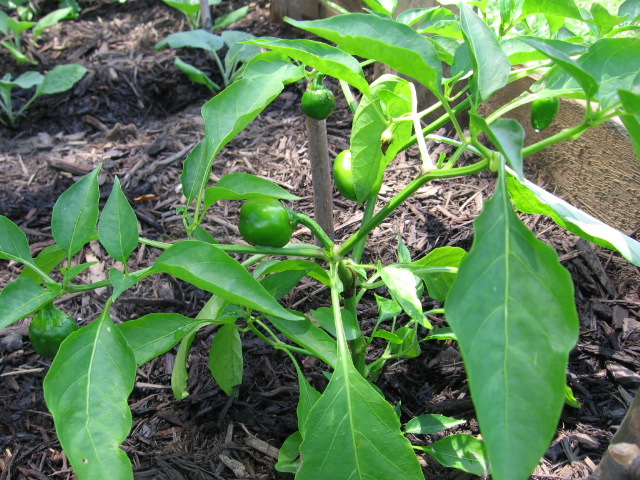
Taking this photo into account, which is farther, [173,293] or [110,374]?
[173,293]

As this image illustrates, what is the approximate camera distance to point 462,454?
150 cm

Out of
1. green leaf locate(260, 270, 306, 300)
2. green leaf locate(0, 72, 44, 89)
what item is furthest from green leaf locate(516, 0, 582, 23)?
green leaf locate(0, 72, 44, 89)

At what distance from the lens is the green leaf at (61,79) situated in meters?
3.46

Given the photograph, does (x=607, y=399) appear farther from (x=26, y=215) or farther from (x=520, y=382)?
(x=26, y=215)

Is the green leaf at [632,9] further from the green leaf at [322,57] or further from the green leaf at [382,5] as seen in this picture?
the green leaf at [322,57]

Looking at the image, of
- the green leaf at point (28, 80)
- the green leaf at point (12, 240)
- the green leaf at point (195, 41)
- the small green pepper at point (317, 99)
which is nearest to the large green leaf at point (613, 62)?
the small green pepper at point (317, 99)

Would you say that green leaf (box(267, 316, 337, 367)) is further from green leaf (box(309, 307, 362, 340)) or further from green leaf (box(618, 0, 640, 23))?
green leaf (box(618, 0, 640, 23))

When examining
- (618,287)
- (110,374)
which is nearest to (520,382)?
(110,374)

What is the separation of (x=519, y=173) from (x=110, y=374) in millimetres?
853

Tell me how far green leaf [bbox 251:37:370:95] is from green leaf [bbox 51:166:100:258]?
21.3 inches

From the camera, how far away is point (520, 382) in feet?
2.57

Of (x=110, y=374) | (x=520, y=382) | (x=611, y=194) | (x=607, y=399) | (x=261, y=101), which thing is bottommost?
(x=607, y=399)

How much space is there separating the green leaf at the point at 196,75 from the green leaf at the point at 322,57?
2398 millimetres

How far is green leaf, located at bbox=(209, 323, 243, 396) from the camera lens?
1.67 m
